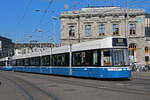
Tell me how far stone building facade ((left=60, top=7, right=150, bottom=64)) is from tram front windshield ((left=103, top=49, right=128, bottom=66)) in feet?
125

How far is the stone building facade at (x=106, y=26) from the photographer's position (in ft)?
185

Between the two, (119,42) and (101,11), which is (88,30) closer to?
(101,11)

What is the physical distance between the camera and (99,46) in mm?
18984

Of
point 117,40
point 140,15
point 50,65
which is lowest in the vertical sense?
point 50,65

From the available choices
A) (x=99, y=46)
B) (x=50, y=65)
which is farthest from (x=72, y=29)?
(x=99, y=46)

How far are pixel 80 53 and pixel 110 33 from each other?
37.3 meters

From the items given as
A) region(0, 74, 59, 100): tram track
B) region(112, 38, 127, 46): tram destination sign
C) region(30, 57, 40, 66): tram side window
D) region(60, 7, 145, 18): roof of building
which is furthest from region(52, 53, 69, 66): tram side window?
region(60, 7, 145, 18): roof of building

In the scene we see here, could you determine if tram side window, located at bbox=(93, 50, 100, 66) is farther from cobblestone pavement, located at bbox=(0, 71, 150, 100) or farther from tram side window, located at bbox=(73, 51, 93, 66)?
cobblestone pavement, located at bbox=(0, 71, 150, 100)

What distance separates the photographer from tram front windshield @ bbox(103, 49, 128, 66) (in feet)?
59.4

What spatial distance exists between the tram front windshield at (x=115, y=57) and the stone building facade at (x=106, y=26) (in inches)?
1497

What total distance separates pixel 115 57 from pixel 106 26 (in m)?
40.5

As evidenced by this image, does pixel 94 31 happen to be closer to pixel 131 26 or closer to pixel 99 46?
pixel 131 26

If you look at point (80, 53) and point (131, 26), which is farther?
point (131, 26)

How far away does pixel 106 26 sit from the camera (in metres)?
58.0
